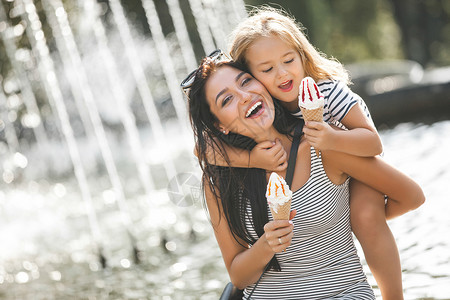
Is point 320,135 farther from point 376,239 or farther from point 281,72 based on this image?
point 376,239

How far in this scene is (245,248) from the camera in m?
2.78

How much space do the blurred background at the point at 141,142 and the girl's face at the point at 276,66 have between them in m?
0.82

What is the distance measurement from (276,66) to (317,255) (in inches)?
35.5

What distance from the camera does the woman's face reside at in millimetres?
2688

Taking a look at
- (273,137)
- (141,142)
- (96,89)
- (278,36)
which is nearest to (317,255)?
(273,137)

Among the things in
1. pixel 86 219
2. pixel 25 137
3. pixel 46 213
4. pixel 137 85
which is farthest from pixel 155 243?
pixel 137 85

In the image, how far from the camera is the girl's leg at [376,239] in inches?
108

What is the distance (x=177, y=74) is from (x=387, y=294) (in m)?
25.8

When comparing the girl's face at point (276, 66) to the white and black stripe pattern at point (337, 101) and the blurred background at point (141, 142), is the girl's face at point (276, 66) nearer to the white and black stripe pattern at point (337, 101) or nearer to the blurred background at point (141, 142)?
the white and black stripe pattern at point (337, 101)

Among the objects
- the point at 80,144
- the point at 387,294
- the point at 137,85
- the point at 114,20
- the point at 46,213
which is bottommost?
the point at 387,294

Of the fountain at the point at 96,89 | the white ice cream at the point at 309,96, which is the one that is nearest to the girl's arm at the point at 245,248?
the white ice cream at the point at 309,96

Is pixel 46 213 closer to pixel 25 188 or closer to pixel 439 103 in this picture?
pixel 25 188

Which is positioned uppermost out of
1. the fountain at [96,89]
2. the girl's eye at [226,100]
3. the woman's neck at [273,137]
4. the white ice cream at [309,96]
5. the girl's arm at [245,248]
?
the fountain at [96,89]

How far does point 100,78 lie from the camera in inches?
961
